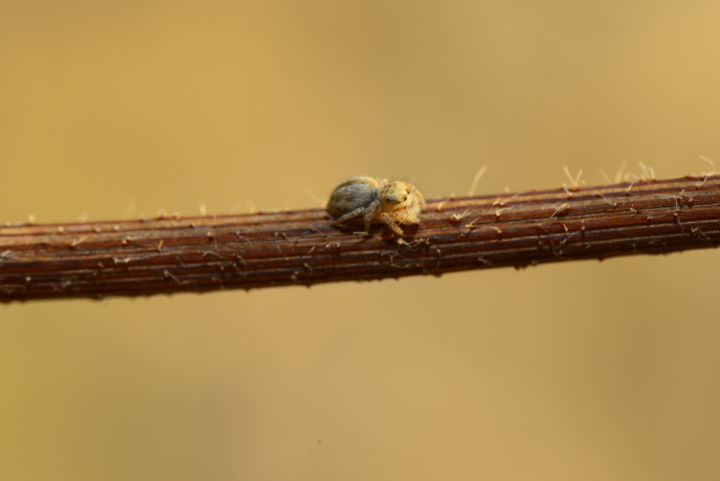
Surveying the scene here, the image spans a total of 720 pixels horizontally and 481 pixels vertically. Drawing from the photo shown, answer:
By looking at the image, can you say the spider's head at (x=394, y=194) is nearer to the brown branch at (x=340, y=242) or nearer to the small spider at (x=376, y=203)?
the small spider at (x=376, y=203)

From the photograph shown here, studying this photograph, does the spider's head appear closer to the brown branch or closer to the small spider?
the small spider

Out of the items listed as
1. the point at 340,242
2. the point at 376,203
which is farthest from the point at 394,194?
the point at 340,242

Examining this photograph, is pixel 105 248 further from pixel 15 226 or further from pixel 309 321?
pixel 309 321

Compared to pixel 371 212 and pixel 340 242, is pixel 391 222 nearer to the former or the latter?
pixel 371 212

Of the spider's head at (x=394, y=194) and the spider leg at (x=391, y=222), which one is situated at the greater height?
the spider's head at (x=394, y=194)

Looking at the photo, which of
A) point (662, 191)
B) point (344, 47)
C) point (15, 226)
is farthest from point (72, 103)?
point (662, 191)

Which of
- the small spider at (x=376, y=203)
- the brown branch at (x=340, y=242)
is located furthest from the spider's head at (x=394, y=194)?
the brown branch at (x=340, y=242)

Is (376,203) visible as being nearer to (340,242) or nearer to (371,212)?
(371,212)
